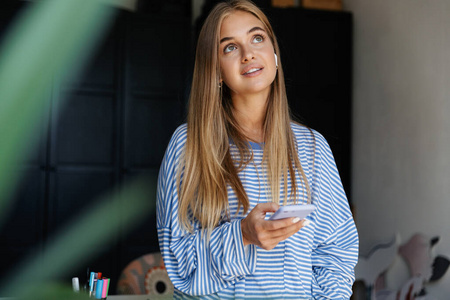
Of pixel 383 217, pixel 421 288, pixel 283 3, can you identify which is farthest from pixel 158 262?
pixel 283 3

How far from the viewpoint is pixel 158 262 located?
7.82 ft

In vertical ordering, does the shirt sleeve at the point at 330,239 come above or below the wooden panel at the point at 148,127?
below

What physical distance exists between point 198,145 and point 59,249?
277 centimetres

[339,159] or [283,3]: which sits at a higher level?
[283,3]

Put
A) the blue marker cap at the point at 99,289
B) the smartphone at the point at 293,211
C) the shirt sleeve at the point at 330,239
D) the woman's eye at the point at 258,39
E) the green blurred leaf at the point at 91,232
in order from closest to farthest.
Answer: the smartphone at the point at 293,211 → the shirt sleeve at the point at 330,239 → the woman's eye at the point at 258,39 → the blue marker cap at the point at 99,289 → the green blurred leaf at the point at 91,232

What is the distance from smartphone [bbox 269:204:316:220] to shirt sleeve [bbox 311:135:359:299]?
0.29 meters

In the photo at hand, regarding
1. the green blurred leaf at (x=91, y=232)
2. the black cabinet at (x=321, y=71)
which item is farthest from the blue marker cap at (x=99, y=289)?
the black cabinet at (x=321, y=71)

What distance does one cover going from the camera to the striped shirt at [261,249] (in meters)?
1.00

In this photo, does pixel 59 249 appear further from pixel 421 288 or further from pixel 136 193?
pixel 421 288

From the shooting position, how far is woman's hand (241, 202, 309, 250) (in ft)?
2.88

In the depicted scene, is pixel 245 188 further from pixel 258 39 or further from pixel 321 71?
pixel 321 71

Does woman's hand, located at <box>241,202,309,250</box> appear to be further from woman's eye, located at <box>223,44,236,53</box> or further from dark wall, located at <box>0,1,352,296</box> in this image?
dark wall, located at <box>0,1,352,296</box>

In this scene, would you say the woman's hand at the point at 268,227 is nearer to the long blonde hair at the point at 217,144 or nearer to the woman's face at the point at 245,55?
the long blonde hair at the point at 217,144

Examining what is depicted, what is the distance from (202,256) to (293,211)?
245 millimetres
